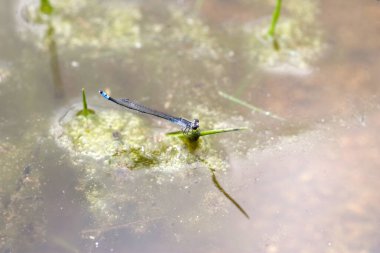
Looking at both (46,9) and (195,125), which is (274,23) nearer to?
(195,125)

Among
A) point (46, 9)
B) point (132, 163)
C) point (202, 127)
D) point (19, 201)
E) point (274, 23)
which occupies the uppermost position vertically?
point (46, 9)

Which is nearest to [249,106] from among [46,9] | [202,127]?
[202,127]

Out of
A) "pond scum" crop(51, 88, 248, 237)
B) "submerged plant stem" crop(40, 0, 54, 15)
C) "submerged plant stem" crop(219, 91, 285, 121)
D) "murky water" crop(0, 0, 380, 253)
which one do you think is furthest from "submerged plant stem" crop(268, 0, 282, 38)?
"submerged plant stem" crop(40, 0, 54, 15)

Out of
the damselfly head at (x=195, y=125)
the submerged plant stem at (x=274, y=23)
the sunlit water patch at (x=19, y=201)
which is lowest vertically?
the sunlit water patch at (x=19, y=201)

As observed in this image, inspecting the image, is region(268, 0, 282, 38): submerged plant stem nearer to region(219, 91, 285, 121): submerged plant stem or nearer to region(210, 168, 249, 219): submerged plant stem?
region(219, 91, 285, 121): submerged plant stem

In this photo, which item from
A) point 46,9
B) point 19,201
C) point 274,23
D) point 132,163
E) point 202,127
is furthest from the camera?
point 46,9

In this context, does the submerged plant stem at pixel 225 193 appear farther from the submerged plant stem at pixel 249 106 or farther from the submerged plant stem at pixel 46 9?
the submerged plant stem at pixel 46 9

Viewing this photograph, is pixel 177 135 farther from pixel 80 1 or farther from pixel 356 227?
pixel 80 1

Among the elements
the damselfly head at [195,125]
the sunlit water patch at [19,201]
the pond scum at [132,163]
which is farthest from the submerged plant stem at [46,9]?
the damselfly head at [195,125]

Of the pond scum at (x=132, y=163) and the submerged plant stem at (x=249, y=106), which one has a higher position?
the submerged plant stem at (x=249, y=106)

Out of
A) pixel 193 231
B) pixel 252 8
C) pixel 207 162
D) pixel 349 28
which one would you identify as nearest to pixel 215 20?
pixel 252 8
